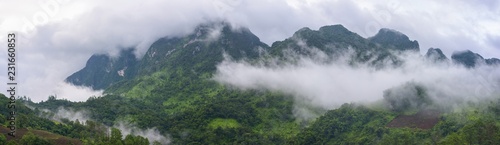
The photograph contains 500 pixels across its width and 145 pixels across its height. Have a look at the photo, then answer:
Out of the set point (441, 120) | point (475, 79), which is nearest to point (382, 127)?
point (441, 120)

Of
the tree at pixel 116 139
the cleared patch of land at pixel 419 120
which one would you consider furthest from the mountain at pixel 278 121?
the tree at pixel 116 139

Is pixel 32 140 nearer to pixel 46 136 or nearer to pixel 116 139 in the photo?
pixel 46 136

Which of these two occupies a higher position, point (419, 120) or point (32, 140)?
point (32, 140)

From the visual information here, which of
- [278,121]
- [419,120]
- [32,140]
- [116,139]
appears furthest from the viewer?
[278,121]

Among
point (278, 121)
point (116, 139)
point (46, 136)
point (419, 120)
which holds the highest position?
point (278, 121)

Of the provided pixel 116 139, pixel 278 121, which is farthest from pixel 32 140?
pixel 278 121

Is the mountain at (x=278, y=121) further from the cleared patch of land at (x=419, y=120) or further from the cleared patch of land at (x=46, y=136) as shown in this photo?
the cleared patch of land at (x=46, y=136)

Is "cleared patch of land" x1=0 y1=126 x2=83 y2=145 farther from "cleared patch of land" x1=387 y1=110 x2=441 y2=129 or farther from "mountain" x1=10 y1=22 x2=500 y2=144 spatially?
"cleared patch of land" x1=387 y1=110 x2=441 y2=129

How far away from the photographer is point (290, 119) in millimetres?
177625

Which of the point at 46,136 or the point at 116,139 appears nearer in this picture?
the point at 116,139

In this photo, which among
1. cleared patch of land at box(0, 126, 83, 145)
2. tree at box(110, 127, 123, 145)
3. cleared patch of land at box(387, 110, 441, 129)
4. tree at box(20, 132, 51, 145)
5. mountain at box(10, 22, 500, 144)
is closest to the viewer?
tree at box(20, 132, 51, 145)

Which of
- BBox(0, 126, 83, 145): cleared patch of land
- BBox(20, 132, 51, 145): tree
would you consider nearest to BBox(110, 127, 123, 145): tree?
BBox(0, 126, 83, 145): cleared patch of land

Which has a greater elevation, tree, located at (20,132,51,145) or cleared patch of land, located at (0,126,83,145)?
cleared patch of land, located at (0,126,83,145)

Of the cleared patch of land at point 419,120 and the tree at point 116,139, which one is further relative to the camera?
the cleared patch of land at point 419,120
